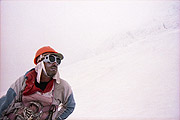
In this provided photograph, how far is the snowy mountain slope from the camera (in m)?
3.71

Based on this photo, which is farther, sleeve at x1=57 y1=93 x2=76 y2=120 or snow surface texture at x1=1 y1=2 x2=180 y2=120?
snow surface texture at x1=1 y1=2 x2=180 y2=120

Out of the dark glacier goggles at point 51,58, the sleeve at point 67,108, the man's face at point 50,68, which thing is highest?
the dark glacier goggles at point 51,58

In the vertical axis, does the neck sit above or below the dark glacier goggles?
below

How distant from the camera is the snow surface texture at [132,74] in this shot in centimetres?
371

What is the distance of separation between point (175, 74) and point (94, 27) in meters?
1.63

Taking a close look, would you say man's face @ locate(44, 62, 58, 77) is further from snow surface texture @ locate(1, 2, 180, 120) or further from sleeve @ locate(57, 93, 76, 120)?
snow surface texture @ locate(1, 2, 180, 120)

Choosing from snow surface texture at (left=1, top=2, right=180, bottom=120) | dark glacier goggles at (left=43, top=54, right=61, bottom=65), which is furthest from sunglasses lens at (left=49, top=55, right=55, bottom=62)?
snow surface texture at (left=1, top=2, right=180, bottom=120)

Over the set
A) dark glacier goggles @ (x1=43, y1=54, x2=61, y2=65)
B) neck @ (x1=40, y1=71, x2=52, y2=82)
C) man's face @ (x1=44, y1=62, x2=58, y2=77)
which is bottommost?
neck @ (x1=40, y1=71, x2=52, y2=82)

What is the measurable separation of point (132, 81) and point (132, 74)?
0.42 ft

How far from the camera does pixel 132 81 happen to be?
3.90m

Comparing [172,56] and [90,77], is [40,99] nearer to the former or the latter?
[90,77]

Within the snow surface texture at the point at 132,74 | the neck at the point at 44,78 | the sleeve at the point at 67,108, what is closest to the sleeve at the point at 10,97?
the neck at the point at 44,78

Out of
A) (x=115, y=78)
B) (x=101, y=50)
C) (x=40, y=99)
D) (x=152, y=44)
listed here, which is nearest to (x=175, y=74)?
(x=152, y=44)

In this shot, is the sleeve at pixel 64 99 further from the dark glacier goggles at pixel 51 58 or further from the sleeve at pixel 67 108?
the dark glacier goggles at pixel 51 58
